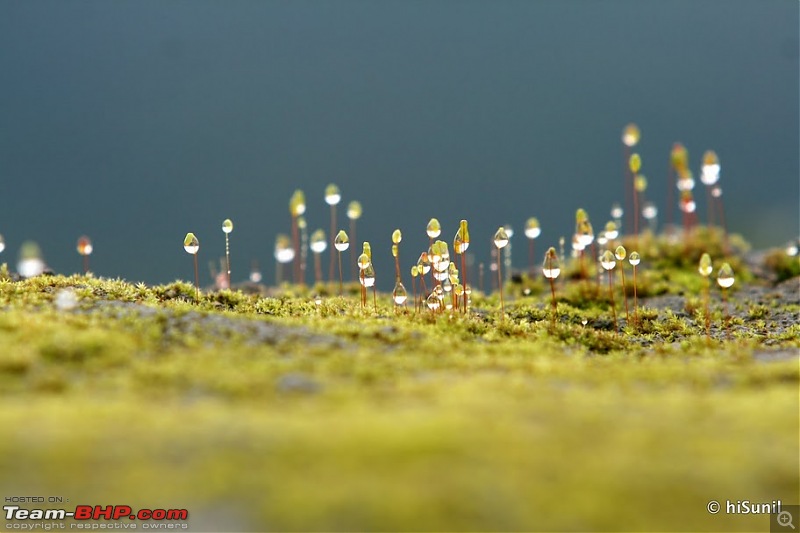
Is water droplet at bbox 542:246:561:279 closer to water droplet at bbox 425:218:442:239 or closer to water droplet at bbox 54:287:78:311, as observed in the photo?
water droplet at bbox 425:218:442:239

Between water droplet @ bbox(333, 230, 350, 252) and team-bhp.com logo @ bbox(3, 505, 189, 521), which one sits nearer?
team-bhp.com logo @ bbox(3, 505, 189, 521)

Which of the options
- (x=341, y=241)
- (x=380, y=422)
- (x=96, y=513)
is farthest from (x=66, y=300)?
(x=380, y=422)

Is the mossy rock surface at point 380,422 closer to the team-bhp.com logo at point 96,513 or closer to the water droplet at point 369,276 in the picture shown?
the team-bhp.com logo at point 96,513

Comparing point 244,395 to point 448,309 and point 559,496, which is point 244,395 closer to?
point 559,496

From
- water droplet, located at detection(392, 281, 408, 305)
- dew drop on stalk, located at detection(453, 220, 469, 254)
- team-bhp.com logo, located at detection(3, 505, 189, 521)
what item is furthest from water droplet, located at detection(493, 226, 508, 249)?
team-bhp.com logo, located at detection(3, 505, 189, 521)

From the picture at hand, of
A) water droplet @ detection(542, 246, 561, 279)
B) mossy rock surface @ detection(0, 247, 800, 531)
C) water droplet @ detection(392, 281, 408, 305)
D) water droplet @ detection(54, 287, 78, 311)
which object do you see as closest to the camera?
mossy rock surface @ detection(0, 247, 800, 531)
